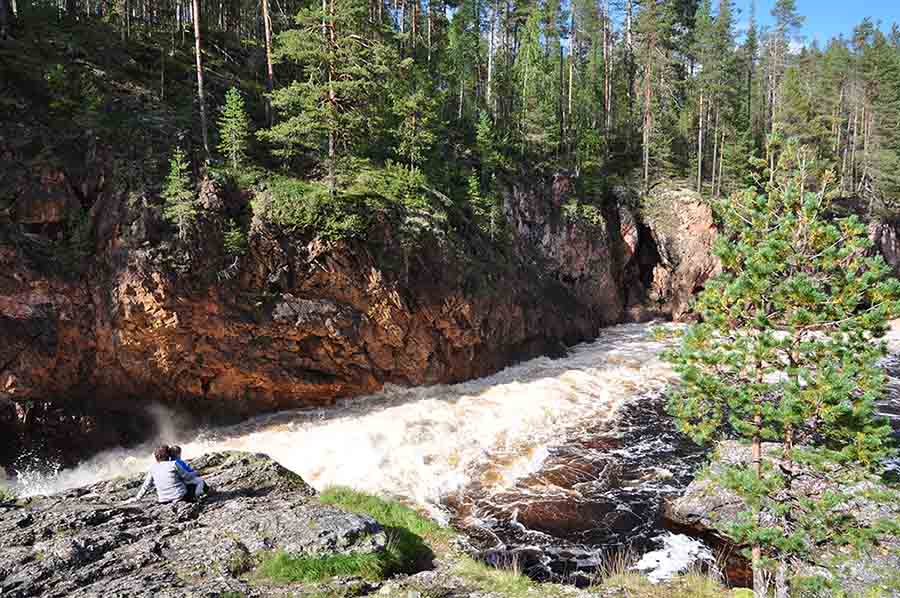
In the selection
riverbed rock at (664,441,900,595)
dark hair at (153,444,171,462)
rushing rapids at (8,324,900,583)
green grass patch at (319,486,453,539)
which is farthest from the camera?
rushing rapids at (8,324,900,583)

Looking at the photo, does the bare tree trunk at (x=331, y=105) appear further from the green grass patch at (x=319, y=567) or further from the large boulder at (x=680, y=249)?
the large boulder at (x=680, y=249)

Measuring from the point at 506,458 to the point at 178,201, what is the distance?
1258 centimetres

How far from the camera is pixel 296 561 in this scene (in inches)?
254

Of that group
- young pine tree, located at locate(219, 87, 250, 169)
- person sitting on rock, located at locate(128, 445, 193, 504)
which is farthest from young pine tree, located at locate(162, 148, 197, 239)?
person sitting on rock, located at locate(128, 445, 193, 504)

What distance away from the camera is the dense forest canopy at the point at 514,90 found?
18.2 m

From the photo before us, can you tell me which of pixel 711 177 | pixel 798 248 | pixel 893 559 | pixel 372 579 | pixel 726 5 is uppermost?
pixel 726 5

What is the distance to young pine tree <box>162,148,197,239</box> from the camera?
14.7m

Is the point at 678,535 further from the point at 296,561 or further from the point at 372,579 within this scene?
the point at 296,561

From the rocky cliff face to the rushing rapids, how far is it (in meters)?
1.12

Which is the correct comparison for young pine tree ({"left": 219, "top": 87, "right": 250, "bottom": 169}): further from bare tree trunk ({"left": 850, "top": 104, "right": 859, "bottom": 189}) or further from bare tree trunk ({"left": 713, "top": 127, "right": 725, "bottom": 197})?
bare tree trunk ({"left": 850, "top": 104, "right": 859, "bottom": 189})

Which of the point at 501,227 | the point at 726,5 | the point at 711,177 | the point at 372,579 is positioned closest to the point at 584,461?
the point at 372,579

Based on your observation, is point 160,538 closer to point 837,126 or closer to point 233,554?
point 233,554

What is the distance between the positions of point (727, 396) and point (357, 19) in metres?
18.0

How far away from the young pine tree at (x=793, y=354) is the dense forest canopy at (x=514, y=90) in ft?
40.9
